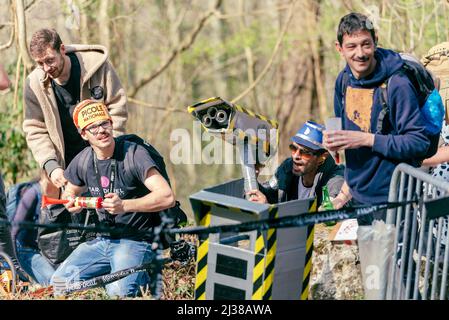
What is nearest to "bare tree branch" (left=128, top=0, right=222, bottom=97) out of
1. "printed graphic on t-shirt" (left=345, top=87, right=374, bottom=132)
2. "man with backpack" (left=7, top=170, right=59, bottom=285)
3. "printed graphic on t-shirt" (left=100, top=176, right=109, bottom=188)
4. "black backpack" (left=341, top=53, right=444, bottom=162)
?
"man with backpack" (left=7, top=170, right=59, bottom=285)

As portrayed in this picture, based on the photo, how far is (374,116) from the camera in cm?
555

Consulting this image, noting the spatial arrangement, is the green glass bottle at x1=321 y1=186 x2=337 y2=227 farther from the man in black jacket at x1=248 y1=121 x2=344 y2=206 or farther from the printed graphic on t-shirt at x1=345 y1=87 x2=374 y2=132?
the printed graphic on t-shirt at x1=345 y1=87 x2=374 y2=132

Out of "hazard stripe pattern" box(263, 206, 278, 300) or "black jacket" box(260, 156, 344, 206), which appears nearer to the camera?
"hazard stripe pattern" box(263, 206, 278, 300)

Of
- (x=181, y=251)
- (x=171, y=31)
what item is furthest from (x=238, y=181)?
(x=171, y=31)

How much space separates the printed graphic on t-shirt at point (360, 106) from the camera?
5.55m

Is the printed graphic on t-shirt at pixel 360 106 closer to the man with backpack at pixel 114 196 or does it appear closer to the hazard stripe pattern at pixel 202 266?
the hazard stripe pattern at pixel 202 266

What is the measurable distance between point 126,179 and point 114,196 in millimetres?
269

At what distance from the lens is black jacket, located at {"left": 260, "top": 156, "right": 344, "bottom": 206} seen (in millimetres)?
6812

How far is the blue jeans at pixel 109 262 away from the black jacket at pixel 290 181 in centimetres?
102

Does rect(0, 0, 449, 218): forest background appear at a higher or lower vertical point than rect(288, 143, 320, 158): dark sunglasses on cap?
higher

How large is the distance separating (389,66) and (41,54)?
286 cm

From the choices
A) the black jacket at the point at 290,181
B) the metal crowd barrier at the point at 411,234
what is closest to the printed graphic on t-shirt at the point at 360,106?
the metal crowd barrier at the point at 411,234

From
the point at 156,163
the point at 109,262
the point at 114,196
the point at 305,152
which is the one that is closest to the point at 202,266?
the point at 114,196

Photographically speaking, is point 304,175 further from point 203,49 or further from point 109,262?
point 203,49
